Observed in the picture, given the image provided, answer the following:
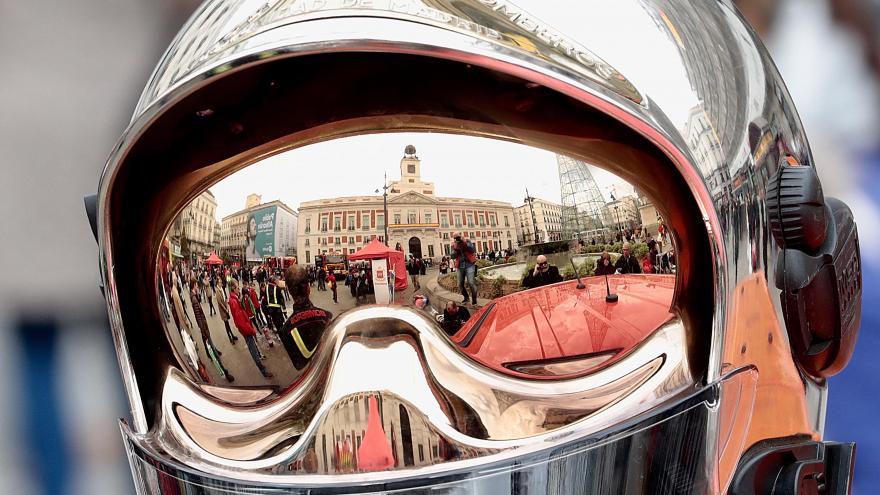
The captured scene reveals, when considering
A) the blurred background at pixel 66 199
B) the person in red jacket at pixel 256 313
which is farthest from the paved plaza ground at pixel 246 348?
the blurred background at pixel 66 199

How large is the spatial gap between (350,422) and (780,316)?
1.07 ft

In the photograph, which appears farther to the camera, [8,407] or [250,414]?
[8,407]

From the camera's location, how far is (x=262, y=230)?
496 millimetres

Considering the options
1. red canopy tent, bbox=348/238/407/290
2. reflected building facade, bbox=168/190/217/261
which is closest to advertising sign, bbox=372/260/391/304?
red canopy tent, bbox=348/238/407/290

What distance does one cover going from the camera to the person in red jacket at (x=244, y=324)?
52 centimetres

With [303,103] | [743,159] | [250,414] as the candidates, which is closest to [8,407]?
[250,414]

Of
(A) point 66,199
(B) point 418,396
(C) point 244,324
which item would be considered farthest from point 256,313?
(A) point 66,199

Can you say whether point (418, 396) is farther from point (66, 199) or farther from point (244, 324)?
point (66, 199)

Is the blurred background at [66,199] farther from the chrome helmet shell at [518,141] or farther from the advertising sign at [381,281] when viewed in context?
the advertising sign at [381,281]

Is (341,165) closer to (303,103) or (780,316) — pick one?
(303,103)

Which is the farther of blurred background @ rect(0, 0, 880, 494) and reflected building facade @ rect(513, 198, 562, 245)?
blurred background @ rect(0, 0, 880, 494)

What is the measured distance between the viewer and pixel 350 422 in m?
0.51

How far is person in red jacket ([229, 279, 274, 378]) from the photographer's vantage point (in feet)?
1.70

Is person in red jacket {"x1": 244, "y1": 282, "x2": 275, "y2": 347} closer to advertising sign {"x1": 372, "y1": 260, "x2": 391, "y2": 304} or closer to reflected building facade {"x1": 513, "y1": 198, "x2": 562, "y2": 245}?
advertising sign {"x1": 372, "y1": 260, "x2": 391, "y2": 304}
